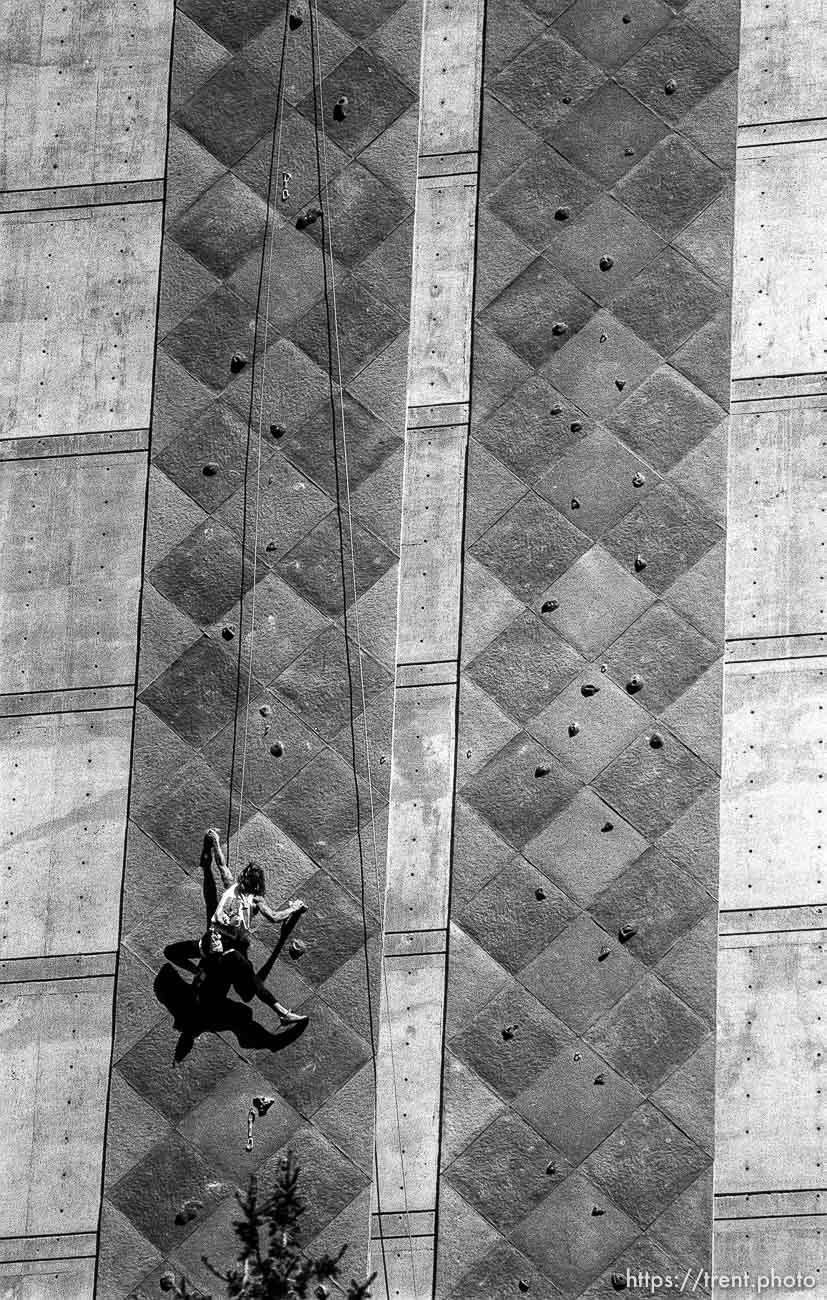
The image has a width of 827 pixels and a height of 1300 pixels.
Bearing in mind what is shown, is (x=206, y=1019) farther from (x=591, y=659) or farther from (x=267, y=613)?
(x=591, y=659)

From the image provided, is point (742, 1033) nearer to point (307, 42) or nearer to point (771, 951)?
point (771, 951)

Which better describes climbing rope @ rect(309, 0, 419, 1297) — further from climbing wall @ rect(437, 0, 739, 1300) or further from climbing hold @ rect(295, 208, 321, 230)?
climbing wall @ rect(437, 0, 739, 1300)

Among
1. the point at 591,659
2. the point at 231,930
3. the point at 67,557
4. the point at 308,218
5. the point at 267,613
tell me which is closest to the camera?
the point at 231,930

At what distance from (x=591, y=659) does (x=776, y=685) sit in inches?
63.9

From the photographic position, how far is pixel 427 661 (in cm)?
1880

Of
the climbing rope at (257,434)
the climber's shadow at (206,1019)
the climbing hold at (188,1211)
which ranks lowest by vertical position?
the climbing hold at (188,1211)

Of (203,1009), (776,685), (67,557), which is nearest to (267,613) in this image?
(67,557)

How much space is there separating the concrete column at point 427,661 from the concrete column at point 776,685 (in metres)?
2.44

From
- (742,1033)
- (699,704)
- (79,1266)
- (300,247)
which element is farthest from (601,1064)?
(300,247)

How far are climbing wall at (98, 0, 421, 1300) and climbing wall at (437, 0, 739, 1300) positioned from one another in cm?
88

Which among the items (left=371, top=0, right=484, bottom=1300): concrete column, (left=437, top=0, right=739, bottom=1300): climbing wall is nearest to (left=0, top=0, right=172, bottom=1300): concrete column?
(left=371, top=0, right=484, bottom=1300): concrete column

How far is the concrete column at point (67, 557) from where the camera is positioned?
725 inches

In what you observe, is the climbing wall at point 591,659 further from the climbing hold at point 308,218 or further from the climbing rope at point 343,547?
the climbing hold at point 308,218

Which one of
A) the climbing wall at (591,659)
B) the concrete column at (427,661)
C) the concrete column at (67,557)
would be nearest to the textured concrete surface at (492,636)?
the climbing wall at (591,659)
